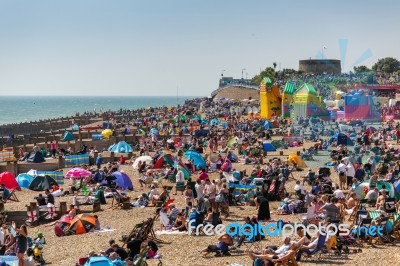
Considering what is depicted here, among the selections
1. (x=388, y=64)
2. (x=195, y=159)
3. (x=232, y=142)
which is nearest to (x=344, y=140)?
(x=232, y=142)

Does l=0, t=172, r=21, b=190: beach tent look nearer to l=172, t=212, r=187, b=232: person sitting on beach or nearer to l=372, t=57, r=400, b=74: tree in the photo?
l=172, t=212, r=187, b=232: person sitting on beach

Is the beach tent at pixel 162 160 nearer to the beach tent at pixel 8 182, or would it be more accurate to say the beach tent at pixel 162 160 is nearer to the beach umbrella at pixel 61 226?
the beach tent at pixel 8 182

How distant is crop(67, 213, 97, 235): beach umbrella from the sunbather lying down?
5.36 metres

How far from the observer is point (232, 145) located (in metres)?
31.0

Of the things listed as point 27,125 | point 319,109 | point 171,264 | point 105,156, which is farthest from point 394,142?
point 27,125

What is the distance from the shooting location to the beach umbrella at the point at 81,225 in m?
14.3

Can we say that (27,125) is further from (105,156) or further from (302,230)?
(302,230)

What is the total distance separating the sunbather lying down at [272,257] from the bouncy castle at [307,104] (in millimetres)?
32457

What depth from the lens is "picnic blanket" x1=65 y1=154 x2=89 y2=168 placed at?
26.4m

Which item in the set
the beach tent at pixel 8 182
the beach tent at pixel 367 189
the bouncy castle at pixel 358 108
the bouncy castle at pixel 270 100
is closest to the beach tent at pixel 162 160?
the beach tent at pixel 8 182

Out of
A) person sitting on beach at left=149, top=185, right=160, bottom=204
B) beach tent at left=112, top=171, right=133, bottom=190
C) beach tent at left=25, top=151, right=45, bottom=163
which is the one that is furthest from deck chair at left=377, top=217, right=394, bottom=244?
beach tent at left=25, top=151, right=45, bottom=163

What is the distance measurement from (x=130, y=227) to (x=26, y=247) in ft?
11.0

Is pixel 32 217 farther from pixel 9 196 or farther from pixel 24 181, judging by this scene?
pixel 24 181

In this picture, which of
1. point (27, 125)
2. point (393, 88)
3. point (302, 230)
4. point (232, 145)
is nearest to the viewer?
point (302, 230)
